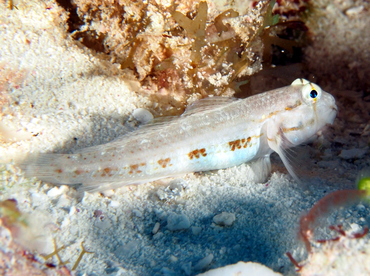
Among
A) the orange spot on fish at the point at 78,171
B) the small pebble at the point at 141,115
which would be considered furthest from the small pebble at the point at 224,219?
the small pebble at the point at 141,115

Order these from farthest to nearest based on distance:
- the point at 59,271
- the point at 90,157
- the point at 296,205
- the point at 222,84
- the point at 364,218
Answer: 1. the point at 222,84
2. the point at 90,157
3. the point at 296,205
4. the point at 364,218
5. the point at 59,271

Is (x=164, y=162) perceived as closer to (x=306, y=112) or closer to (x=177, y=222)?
(x=177, y=222)

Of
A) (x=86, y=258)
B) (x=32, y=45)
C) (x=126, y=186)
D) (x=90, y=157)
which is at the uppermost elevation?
(x=32, y=45)

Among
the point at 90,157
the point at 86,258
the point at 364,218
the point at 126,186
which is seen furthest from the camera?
the point at 126,186

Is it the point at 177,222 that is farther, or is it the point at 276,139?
the point at 276,139

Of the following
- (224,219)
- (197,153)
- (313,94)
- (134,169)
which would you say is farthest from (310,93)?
(134,169)

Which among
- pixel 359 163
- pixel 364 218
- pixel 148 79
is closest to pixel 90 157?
pixel 148 79

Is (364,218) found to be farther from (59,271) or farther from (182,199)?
(59,271)

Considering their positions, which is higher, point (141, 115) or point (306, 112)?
A: point (141, 115)
